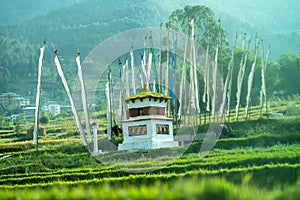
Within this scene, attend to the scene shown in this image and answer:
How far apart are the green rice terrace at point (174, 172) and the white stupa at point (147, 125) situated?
224cm

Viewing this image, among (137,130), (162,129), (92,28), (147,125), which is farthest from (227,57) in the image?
(92,28)

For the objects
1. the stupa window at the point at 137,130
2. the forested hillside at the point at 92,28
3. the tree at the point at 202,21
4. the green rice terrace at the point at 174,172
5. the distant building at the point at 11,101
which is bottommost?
the green rice terrace at the point at 174,172

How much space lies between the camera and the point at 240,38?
150 metres

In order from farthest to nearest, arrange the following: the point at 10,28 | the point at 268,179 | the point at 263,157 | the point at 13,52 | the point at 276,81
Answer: the point at 10,28, the point at 13,52, the point at 276,81, the point at 263,157, the point at 268,179

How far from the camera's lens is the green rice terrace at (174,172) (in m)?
8.73

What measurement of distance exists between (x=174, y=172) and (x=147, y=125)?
10.7 metres

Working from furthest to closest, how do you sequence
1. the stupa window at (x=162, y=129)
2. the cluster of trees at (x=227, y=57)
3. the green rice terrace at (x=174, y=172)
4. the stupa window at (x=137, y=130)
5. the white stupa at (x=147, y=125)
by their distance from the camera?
the cluster of trees at (x=227, y=57), the stupa window at (x=162, y=129), the stupa window at (x=137, y=130), the white stupa at (x=147, y=125), the green rice terrace at (x=174, y=172)

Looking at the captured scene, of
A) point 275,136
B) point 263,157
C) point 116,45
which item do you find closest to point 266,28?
point 116,45

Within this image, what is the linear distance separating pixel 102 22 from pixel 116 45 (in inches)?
1819

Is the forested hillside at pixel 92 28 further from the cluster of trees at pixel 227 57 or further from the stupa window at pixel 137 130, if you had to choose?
the stupa window at pixel 137 130

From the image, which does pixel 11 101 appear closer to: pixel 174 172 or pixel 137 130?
pixel 137 130

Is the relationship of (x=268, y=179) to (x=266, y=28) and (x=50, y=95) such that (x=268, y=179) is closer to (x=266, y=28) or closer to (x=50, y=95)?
(x=50, y=95)

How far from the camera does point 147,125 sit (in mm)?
31453

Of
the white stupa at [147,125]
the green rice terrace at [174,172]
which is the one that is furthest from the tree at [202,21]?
the white stupa at [147,125]
